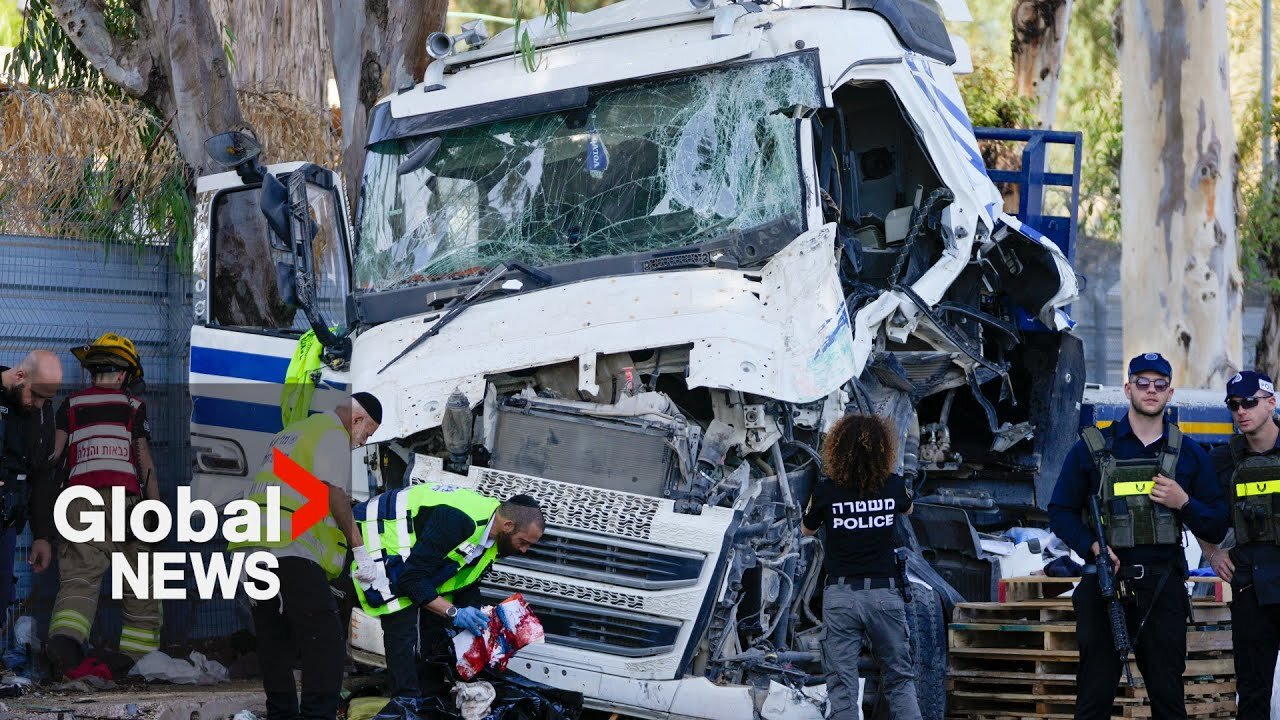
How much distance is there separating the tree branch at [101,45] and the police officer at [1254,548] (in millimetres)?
8005

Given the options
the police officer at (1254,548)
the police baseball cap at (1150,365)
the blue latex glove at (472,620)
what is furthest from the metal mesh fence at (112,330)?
the police officer at (1254,548)

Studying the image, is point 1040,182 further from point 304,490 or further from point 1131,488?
point 304,490

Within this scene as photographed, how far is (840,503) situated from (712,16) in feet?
8.90

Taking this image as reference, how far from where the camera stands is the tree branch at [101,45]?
40.6ft

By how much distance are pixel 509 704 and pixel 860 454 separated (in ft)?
6.02

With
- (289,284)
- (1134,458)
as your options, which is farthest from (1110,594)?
(289,284)

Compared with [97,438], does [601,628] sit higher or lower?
lower

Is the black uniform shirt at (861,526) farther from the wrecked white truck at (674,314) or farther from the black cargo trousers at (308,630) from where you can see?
the black cargo trousers at (308,630)

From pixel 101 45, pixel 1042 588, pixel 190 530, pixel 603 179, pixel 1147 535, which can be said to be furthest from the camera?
pixel 101 45

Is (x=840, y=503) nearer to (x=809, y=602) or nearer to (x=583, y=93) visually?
(x=809, y=602)

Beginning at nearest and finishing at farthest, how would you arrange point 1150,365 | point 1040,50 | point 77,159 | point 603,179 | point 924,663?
1. point 1150,365
2. point 924,663
3. point 603,179
4. point 77,159
5. point 1040,50

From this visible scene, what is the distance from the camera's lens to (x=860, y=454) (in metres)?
7.64

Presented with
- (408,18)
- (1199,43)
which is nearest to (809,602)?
(408,18)

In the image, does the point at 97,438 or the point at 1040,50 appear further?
the point at 1040,50
